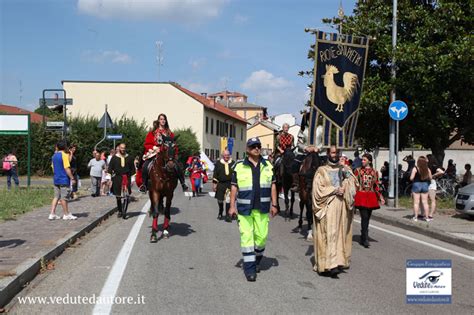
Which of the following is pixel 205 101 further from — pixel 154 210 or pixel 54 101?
pixel 154 210

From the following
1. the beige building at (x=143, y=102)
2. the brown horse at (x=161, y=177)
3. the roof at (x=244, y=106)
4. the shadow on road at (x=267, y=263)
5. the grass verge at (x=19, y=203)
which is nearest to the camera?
the shadow on road at (x=267, y=263)

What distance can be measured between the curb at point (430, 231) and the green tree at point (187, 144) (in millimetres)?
31549

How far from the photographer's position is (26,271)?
22.1ft

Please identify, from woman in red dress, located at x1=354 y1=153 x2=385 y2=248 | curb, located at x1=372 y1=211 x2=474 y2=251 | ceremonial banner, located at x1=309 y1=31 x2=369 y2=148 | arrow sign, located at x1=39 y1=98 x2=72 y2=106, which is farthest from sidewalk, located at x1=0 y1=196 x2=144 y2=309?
curb, located at x1=372 y1=211 x2=474 y2=251

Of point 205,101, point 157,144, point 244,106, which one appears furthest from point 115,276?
point 244,106

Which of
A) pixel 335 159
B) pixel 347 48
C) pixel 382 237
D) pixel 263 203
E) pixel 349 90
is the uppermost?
pixel 347 48

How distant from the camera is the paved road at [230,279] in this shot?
18.8ft

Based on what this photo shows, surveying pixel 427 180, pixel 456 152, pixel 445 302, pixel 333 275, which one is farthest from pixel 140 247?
pixel 456 152

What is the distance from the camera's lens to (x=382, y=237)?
449 inches

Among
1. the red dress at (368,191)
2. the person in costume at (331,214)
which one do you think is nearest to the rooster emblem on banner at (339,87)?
the red dress at (368,191)

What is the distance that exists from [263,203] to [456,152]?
41.2 meters

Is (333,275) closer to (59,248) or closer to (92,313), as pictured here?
(92,313)

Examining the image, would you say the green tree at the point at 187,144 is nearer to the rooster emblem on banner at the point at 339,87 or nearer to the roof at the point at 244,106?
the rooster emblem on banner at the point at 339,87

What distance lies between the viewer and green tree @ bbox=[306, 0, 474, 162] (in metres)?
18.5
